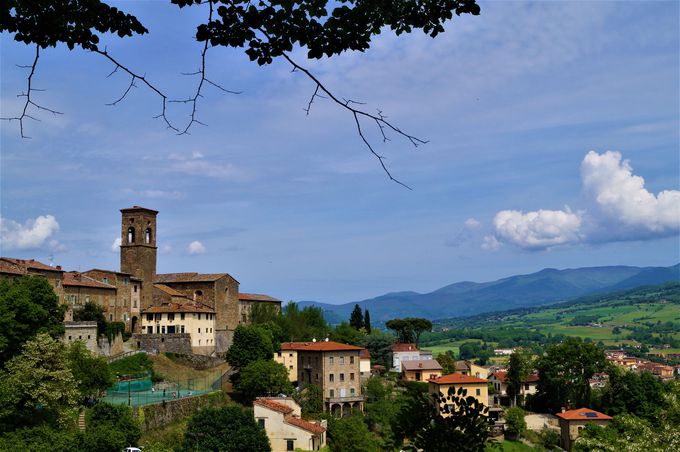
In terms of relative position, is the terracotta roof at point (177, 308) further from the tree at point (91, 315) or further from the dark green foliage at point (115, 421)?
the dark green foliage at point (115, 421)

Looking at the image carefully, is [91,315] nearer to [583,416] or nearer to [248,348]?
[248,348]

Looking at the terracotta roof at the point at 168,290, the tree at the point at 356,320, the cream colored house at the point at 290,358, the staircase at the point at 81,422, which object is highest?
the terracotta roof at the point at 168,290

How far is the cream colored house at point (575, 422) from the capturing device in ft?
229

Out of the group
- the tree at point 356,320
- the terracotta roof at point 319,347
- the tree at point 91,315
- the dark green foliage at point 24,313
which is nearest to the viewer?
the dark green foliage at point 24,313

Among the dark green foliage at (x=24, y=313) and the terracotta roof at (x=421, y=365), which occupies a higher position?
the dark green foliage at (x=24, y=313)

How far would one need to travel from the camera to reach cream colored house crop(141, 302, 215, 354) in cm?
7138

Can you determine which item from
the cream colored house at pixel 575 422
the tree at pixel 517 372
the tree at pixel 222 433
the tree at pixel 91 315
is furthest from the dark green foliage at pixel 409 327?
the tree at pixel 222 433

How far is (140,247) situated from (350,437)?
33586 millimetres

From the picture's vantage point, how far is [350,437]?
5216 cm

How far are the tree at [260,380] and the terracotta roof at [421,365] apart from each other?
3048 centimetres

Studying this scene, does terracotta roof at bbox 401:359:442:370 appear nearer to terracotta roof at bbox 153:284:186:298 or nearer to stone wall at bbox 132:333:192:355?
terracotta roof at bbox 153:284:186:298

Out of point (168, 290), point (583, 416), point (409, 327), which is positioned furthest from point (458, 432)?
point (409, 327)

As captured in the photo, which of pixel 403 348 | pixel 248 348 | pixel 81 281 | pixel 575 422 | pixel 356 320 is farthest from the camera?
pixel 356 320

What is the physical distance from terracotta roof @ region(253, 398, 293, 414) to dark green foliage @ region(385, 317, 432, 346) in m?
61.1
